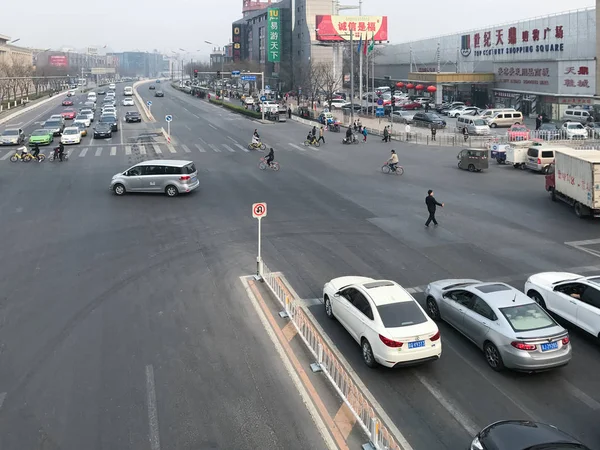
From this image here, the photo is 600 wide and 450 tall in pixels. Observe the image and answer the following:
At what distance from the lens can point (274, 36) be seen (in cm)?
12669

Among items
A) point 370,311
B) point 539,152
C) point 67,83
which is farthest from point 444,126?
point 67,83

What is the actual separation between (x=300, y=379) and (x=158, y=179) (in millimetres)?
16819

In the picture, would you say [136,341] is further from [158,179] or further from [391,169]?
[391,169]

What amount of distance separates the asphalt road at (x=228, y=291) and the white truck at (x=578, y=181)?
2.18 ft

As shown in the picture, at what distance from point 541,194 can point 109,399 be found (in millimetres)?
21961

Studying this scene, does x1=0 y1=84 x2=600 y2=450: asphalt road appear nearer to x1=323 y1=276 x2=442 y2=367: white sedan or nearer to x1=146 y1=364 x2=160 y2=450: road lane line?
x1=146 y1=364 x2=160 y2=450: road lane line

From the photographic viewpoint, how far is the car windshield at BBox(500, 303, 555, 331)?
10127 millimetres

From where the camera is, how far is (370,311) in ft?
34.5

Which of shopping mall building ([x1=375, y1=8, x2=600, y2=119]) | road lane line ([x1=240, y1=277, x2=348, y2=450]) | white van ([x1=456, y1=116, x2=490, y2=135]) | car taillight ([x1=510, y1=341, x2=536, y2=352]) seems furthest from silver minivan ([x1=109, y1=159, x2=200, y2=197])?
shopping mall building ([x1=375, y1=8, x2=600, y2=119])

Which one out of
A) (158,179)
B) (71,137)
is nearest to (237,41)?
(71,137)

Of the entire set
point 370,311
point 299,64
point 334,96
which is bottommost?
point 370,311

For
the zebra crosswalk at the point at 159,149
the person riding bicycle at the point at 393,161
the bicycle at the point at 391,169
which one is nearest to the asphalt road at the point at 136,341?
the person riding bicycle at the point at 393,161

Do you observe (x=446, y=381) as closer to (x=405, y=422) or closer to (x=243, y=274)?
(x=405, y=422)

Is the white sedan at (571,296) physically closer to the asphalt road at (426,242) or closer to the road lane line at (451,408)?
the asphalt road at (426,242)
